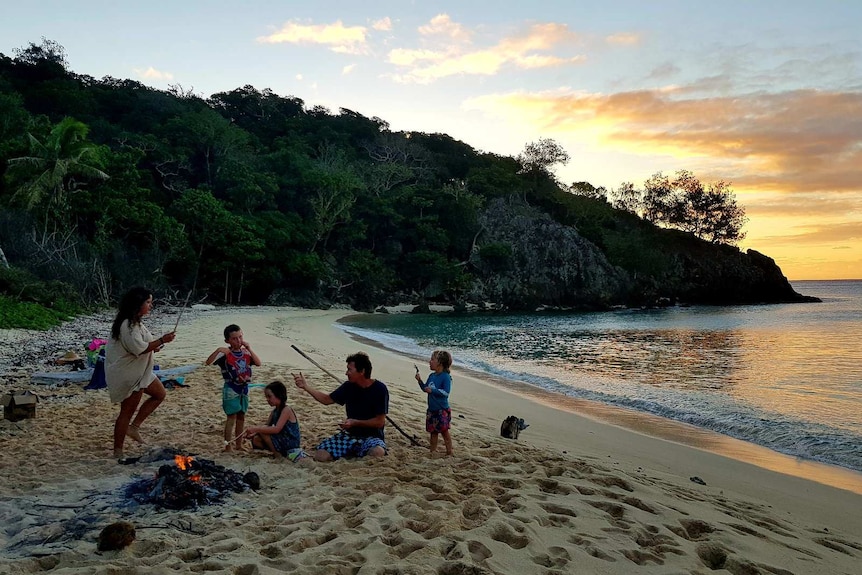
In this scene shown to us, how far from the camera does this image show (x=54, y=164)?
23.5 metres

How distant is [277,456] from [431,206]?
1745 inches

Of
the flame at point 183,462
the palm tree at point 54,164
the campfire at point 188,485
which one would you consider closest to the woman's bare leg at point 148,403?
the campfire at point 188,485

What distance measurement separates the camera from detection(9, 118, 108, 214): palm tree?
22906 millimetres

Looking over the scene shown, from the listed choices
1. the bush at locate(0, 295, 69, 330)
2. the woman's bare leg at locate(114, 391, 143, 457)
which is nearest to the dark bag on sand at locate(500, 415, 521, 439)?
the woman's bare leg at locate(114, 391, 143, 457)

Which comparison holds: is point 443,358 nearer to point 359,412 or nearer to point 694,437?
point 359,412

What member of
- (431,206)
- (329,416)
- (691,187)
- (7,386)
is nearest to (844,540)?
(329,416)

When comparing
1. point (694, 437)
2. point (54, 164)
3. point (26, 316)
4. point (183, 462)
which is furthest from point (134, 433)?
point (54, 164)

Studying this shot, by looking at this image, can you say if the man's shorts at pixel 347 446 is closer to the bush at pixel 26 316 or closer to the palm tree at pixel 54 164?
the bush at pixel 26 316

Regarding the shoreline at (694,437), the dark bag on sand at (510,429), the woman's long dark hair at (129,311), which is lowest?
the shoreline at (694,437)

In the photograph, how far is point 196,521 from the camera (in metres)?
3.45

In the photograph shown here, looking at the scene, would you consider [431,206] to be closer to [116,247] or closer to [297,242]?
[297,242]

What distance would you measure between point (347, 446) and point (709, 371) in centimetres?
1140

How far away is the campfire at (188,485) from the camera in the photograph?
12.2ft

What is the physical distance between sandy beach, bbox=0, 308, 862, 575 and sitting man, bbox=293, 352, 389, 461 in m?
0.21
